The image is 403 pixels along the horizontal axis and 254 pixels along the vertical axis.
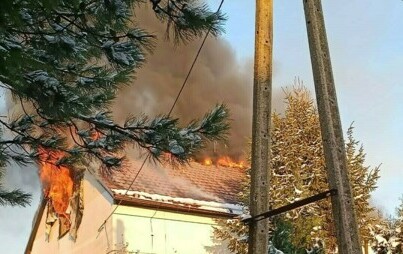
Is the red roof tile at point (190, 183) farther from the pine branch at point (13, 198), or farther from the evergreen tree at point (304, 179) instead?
the pine branch at point (13, 198)

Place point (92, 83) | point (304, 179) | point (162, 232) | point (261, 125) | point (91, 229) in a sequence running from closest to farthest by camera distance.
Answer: point (92, 83)
point (261, 125)
point (304, 179)
point (162, 232)
point (91, 229)

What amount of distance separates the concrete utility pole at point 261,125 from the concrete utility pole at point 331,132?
0.37m

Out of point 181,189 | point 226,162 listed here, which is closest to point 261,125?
point 181,189

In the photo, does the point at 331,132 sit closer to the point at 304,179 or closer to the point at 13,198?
the point at 13,198

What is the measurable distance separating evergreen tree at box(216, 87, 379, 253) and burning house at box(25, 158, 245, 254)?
927 mm

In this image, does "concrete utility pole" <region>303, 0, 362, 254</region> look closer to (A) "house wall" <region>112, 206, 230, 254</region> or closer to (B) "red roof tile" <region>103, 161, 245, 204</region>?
(B) "red roof tile" <region>103, 161, 245, 204</region>

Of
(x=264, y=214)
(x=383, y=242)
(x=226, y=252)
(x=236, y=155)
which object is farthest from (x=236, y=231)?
(x=264, y=214)

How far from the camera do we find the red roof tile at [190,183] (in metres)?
15.4

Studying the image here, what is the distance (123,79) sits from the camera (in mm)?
4867

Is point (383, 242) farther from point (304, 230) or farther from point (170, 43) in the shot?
point (170, 43)

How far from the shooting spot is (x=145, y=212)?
14.9m

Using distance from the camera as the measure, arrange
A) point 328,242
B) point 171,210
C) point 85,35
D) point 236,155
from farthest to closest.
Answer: point 236,155, point 171,210, point 328,242, point 85,35

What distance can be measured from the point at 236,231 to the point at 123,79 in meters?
9.77

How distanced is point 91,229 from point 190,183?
9.64 feet
